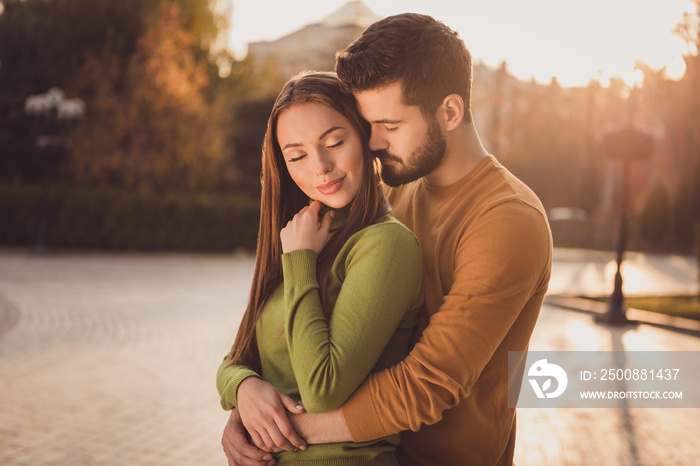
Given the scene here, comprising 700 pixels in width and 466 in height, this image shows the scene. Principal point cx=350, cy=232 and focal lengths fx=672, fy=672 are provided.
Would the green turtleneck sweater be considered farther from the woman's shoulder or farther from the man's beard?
the man's beard

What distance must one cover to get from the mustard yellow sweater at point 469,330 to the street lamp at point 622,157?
10398 millimetres

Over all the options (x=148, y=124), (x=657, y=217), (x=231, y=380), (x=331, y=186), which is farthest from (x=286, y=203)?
(x=657, y=217)

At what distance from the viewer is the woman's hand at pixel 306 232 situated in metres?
1.94

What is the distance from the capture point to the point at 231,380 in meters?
2.04

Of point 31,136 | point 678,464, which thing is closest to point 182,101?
point 31,136

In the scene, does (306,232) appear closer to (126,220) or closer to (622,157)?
(622,157)

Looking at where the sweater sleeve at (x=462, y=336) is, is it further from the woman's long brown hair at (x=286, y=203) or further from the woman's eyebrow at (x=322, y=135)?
the woman's eyebrow at (x=322, y=135)

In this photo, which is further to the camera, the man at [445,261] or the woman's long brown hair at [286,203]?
the woman's long brown hair at [286,203]

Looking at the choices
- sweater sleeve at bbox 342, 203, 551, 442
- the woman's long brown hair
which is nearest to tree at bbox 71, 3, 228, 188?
the woman's long brown hair

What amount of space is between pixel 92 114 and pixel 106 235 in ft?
17.3

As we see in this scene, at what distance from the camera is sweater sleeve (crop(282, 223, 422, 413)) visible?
174 centimetres

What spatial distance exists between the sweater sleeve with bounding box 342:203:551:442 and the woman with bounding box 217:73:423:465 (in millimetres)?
80

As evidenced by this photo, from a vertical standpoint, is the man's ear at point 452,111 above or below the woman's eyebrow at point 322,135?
above

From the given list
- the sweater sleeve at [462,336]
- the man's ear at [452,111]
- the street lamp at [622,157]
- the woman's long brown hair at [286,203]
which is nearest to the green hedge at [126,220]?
the street lamp at [622,157]
